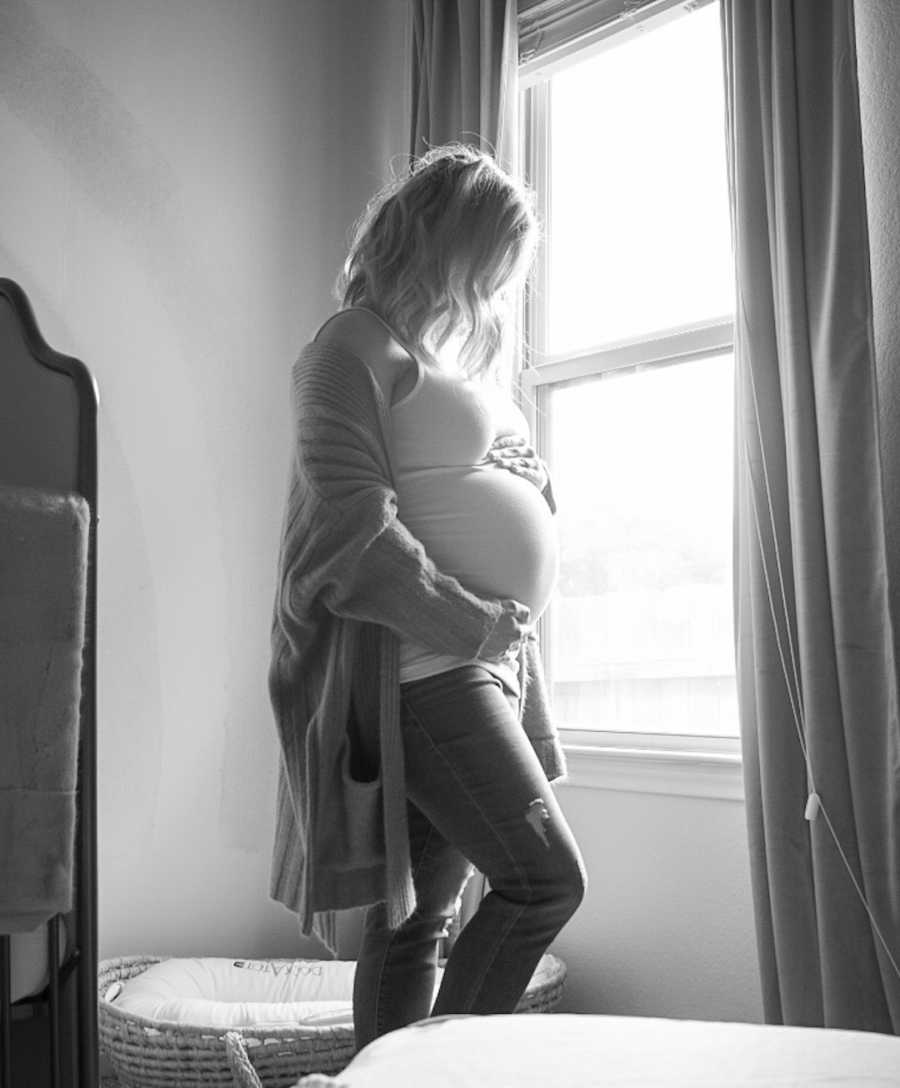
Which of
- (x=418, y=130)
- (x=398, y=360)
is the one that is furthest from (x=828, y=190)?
(x=418, y=130)

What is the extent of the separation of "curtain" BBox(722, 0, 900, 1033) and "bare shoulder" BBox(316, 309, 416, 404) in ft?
2.06

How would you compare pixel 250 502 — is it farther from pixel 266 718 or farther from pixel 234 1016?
pixel 234 1016

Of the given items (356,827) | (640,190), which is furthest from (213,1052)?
(640,190)

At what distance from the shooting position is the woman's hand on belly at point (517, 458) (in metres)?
1.61

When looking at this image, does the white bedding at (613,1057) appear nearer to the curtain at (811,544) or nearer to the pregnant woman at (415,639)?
the pregnant woman at (415,639)

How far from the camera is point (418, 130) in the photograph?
101 inches

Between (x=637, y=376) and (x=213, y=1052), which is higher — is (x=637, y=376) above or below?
above

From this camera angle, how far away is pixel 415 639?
143 cm

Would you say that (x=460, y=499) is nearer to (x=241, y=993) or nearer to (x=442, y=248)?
(x=442, y=248)

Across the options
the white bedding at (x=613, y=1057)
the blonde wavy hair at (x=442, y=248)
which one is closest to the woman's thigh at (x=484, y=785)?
the blonde wavy hair at (x=442, y=248)

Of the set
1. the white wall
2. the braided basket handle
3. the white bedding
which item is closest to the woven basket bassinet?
the braided basket handle

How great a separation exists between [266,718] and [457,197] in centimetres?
130

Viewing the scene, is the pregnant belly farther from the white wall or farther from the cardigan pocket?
the white wall

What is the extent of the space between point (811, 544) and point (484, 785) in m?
0.66
